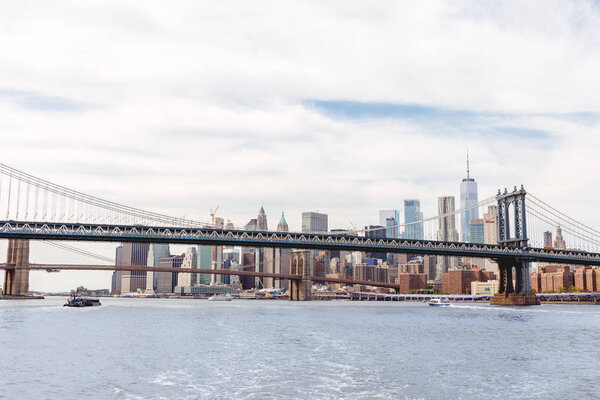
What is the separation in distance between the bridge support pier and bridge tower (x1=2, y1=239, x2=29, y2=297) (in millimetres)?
133568

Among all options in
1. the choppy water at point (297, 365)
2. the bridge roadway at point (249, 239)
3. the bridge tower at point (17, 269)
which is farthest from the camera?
the bridge tower at point (17, 269)

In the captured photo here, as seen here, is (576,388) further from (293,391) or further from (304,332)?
(304,332)

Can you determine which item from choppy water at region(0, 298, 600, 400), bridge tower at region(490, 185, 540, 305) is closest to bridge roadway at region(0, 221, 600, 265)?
bridge tower at region(490, 185, 540, 305)

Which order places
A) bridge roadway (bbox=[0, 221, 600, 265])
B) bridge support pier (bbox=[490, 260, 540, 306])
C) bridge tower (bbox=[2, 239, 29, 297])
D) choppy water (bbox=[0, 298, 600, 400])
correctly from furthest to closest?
bridge tower (bbox=[2, 239, 29, 297]), bridge support pier (bbox=[490, 260, 540, 306]), bridge roadway (bbox=[0, 221, 600, 265]), choppy water (bbox=[0, 298, 600, 400])

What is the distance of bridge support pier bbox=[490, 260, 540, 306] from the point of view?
116194 mm

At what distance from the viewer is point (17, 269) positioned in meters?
178

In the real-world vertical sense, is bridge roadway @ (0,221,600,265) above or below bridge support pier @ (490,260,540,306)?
above

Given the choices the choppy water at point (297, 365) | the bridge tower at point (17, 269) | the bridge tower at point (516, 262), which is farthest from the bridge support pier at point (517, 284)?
the bridge tower at point (17, 269)

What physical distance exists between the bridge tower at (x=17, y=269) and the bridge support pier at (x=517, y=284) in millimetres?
133568

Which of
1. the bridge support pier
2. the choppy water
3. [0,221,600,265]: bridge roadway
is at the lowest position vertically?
the choppy water

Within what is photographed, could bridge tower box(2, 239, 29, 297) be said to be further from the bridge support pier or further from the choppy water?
the choppy water

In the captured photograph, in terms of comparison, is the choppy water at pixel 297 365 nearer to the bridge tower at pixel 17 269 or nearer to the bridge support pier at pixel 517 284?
the bridge support pier at pixel 517 284

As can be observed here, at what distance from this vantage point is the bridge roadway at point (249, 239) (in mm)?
98500

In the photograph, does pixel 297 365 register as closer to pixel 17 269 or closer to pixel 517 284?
pixel 517 284
